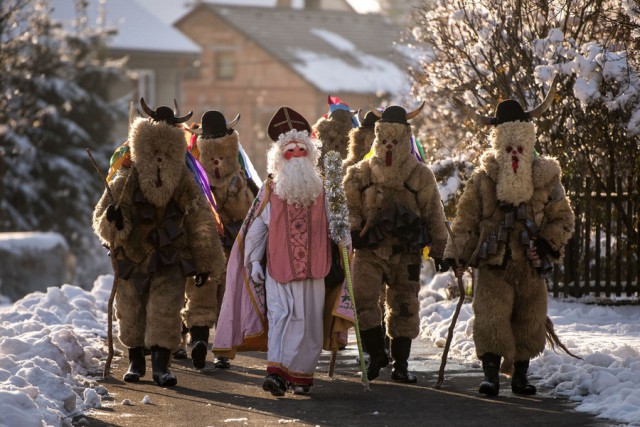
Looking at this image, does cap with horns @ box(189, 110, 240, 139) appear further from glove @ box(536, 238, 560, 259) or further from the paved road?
glove @ box(536, 238, 560, 259)

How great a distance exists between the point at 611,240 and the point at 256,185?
4478 millimetres

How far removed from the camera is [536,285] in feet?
32.2

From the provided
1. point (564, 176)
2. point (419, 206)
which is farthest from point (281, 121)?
point (564, 176)

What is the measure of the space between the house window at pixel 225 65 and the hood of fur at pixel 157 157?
A: 40.3m

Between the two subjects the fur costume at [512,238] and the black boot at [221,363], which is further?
the black boot at [221,363]

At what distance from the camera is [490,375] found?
31.6ft

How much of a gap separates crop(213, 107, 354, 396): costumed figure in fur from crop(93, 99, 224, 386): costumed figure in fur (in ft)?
1.39

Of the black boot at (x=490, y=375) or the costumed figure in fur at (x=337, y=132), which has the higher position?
the costumed figure in fur at (x=337, y=132)

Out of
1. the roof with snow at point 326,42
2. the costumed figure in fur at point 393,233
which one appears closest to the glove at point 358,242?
the costumed figure in fur at point 393,233

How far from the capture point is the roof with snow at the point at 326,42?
49.0 metres

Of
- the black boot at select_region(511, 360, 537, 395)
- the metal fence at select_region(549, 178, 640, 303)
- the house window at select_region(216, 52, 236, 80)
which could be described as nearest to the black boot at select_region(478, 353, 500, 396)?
the black boot at select_region(511, 360, 537, 395)

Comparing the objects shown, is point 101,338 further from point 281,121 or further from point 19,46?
point 19,46

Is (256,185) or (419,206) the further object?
(256,185)

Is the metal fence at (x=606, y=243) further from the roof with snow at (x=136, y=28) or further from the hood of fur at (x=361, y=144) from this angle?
the roof with snow at (x=136, y=28)
